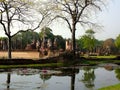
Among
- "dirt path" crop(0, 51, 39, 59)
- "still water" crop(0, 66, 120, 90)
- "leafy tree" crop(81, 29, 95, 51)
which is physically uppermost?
"leafy tree" crop(81, 29, 95, 51)

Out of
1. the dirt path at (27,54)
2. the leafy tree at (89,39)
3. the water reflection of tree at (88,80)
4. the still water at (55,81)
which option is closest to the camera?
the still water at (55,81)

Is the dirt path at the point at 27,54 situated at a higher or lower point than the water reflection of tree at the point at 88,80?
higher

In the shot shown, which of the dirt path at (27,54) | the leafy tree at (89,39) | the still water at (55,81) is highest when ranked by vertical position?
the leafy tree at (89,39)

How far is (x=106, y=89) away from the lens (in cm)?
1778

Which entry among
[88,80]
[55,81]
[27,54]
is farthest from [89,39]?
[55,81]

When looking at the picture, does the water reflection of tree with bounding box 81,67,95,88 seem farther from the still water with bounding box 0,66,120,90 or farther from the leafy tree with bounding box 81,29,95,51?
the leafy tree with bounding box 81,29,95,51

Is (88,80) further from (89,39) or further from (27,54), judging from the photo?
(89,39)

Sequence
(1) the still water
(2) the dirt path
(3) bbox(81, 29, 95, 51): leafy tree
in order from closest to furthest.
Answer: (1) the still water, (2) the dirt path, (3) bbox(81, 29, 95, 51): leafy tree

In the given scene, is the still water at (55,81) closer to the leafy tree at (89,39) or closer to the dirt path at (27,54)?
the dirt path at (27,54)

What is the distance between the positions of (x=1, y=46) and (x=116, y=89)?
49.1m

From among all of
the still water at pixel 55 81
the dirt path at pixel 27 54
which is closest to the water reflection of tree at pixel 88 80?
the still water at pixel 55 81

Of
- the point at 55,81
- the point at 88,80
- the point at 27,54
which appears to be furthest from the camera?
the point at 27,54

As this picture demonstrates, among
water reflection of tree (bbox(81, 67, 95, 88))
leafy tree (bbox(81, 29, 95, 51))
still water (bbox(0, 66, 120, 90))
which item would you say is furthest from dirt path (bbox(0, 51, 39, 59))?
leafy tree (bbox(81, 29, 95, 51))

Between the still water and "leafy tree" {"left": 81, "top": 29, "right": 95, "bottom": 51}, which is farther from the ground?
"leafy tree" {"left": 81, "top": 29, "right": 95, "bottom": 51}
